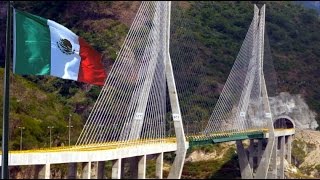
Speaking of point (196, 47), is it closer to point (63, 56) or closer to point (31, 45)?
point (63, 56)

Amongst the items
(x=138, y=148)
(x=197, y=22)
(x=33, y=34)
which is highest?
(x=197, y=22)

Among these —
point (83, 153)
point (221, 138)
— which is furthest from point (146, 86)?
point (221, 138)

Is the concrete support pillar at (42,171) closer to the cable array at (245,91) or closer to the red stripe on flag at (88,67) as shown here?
the red stripe on flag at (88,67)

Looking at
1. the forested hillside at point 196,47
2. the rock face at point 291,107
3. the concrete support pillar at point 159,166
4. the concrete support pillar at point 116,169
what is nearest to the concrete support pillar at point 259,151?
the rock face at point 291,107

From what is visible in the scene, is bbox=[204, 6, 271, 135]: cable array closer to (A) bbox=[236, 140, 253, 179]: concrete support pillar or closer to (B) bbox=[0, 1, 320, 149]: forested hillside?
(A) bbox=[236, 140, 253, 179]: concrete support pillar

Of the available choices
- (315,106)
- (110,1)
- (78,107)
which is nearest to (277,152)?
(315,106)

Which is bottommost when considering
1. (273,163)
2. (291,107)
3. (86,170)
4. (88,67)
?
(86,170)

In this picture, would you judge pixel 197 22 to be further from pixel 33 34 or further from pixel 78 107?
pixel 33 34
